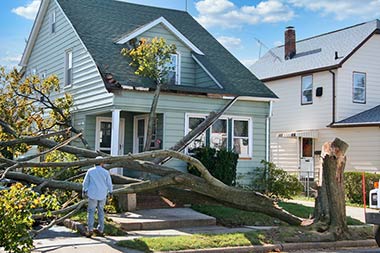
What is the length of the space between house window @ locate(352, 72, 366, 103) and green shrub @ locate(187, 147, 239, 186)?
962 cm

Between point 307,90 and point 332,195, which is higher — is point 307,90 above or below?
above

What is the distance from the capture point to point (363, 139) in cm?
2288

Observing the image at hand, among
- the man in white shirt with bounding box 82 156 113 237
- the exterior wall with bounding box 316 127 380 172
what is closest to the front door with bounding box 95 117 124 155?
the man in white shirt with bounding box 82 156 113 237

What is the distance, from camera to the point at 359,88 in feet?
81.0

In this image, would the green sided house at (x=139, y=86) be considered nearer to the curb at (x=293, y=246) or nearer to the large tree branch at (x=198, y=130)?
the large tree branch at (x=198, y=130)

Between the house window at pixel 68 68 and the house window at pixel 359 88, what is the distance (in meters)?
13.2

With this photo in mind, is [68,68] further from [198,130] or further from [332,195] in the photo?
[332,195]

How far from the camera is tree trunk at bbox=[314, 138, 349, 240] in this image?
1188 cm

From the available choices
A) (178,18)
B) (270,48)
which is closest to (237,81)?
(178,18)

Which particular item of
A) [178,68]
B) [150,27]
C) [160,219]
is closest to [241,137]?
[178,68]

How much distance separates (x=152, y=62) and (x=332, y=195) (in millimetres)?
7960

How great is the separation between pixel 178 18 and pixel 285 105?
25.1ft

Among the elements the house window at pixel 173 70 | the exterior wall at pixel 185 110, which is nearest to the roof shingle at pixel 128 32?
the exterior wall at pixel 185 110

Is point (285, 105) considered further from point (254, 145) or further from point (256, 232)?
point (256, 232)
